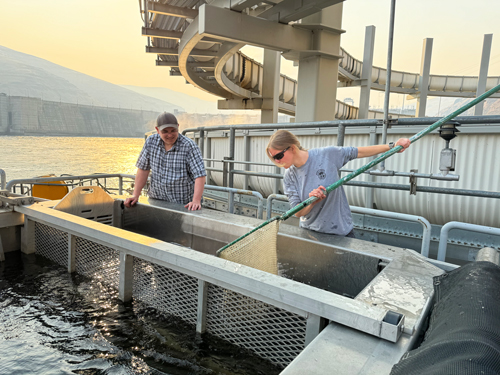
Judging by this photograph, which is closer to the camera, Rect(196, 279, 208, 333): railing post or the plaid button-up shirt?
Rect(196, 279, 208, 333): railing post

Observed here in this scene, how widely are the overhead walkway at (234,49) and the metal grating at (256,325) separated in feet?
20.7

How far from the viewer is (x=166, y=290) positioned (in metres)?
2.32

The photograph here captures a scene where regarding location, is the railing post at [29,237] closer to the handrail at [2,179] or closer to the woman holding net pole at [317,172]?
the handrail at [2,179]

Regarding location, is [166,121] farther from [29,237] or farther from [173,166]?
[29,237]

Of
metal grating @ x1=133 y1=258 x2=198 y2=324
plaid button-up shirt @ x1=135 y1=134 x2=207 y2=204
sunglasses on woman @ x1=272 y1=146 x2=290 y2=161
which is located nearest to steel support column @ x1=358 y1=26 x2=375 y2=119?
plaid button-up shirt @ x1=135 y1=134 x2=207 y2=204

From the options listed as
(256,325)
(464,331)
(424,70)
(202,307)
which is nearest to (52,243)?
(202,307)

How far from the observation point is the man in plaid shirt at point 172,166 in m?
3.33

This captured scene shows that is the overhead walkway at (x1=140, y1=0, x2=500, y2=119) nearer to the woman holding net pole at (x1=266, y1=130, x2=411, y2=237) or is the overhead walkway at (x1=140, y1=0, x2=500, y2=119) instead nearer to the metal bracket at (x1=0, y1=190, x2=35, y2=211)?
the metal bracket at (x1=0, y1=190, x2=35, y2=211)

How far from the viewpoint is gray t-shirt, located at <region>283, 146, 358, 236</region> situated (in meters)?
2.47

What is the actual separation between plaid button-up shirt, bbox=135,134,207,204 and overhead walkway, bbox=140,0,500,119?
451cm

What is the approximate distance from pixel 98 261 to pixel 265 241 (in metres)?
1.46

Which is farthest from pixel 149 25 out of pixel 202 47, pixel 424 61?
pixel 424 61

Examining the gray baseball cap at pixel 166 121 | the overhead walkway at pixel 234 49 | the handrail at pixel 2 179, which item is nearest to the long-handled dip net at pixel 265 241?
the gray baseball cap at pixel 166 121

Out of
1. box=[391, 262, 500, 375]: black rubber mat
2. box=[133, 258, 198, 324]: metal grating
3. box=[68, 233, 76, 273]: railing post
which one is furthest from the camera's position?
box=[68, 233, 76, 273]: railing post
